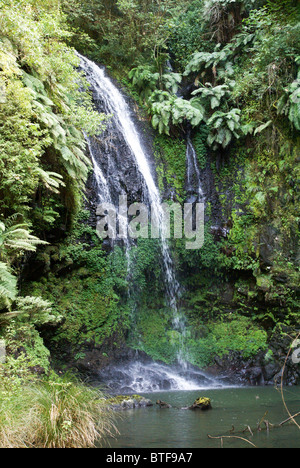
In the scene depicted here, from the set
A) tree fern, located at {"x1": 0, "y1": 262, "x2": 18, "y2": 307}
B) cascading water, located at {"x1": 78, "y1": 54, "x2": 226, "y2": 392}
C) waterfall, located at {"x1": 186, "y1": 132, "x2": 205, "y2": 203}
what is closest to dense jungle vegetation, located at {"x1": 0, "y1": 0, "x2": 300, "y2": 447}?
tree fern, located at {"x1": 0, "y1": 262, "x2": 18, "y2": 307}

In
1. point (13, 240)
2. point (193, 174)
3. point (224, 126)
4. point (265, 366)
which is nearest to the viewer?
point (13, 240)

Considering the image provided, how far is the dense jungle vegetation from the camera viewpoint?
285 inches

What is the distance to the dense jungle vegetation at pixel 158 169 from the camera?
7234 mm

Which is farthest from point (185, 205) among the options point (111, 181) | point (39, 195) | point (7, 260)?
point (7, 260)

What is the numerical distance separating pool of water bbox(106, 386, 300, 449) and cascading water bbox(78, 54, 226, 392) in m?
2.27

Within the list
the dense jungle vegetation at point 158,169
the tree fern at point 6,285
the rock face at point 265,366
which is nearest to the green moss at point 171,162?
the dense jungle vegetation at point 158,169

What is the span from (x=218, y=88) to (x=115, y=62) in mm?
4618

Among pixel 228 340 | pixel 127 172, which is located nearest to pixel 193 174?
pixel 127 172

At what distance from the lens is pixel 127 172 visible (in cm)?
1236

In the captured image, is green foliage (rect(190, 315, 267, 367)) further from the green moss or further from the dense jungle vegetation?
the green moss

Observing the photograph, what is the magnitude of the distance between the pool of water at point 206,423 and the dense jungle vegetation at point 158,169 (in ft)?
6.58

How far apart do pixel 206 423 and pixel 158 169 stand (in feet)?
30.0

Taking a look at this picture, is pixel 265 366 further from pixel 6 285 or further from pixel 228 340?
pixel 6 285
